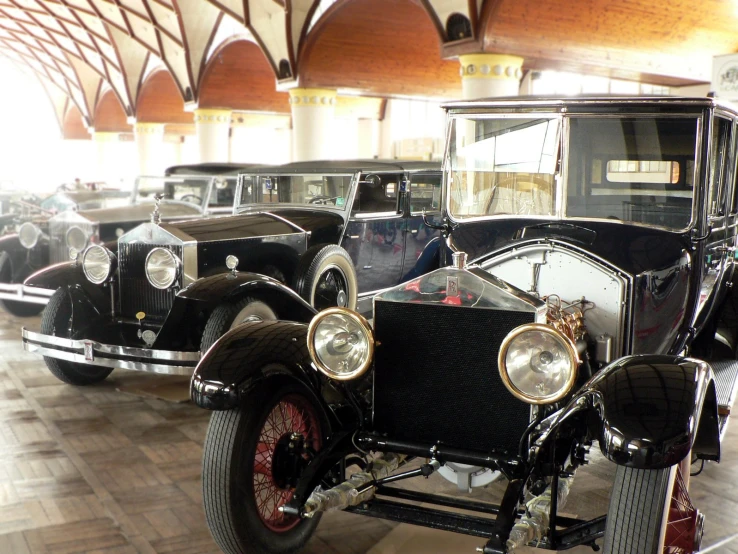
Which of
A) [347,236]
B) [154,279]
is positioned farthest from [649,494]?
[347,236]

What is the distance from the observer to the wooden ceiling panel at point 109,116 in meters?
27.6

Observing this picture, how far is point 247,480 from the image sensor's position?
2.85 meters

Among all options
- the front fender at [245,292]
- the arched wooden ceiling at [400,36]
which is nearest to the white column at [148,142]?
the arched wooden ceiling at [400,36]

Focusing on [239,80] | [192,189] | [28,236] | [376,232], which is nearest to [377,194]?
[376,232]

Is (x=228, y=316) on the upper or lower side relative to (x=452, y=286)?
lower

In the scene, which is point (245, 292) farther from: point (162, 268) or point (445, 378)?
point (445, 378)

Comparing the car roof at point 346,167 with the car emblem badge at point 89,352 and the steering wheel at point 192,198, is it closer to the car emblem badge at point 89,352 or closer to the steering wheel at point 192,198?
the steering wheel at point 192,198

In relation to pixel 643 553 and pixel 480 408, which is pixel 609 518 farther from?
pixel 480 408

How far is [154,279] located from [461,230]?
8.08 ft

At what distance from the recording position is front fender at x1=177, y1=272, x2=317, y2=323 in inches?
189

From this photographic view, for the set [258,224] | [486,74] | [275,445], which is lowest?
[275,445]

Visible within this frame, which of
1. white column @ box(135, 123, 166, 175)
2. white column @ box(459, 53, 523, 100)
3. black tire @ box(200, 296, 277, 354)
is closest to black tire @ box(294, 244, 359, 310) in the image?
black tire @ box(200, 296, 277, 354)

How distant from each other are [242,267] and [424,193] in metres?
2.20

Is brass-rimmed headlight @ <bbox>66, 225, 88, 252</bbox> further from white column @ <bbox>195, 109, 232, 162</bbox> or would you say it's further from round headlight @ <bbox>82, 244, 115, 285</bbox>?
white column @ <bbox>195, 109, 232, 162</bbox>
